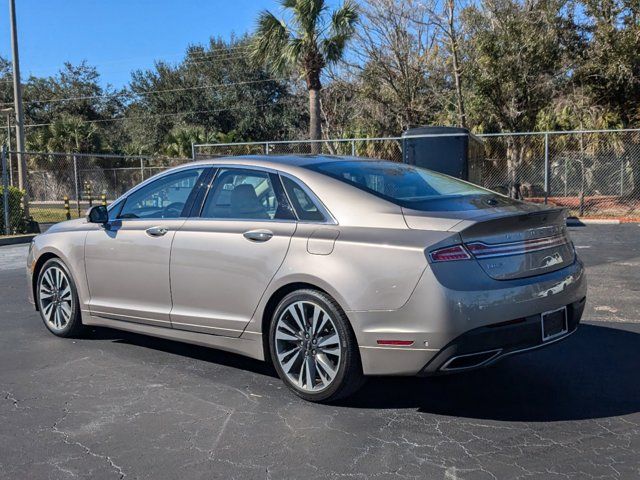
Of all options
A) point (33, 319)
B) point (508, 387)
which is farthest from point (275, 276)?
point (33, 319)

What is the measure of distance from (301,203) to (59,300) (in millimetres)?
2812

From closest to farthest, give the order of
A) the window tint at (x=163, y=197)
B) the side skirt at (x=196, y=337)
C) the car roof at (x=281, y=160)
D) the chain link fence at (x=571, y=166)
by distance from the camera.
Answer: the side skirt at (x=196, y=337) → the car roof at (x=281, y=160) → the window tint at (x=163, y=197) → the chain link fence at (x=571, y=166)

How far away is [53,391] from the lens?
14.6 ft

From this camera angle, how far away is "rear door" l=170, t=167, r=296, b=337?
14.0 ft

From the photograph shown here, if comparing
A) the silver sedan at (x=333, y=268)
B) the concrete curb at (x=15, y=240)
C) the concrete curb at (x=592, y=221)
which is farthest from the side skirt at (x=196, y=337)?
the concrete curb at (x=592, y=221)

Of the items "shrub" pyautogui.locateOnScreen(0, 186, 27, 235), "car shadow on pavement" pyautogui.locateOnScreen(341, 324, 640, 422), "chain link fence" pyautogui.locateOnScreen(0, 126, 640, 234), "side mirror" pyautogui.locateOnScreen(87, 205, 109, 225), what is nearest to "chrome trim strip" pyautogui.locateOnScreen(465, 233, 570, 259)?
"car shadow on pavement" pyautogui.locateOnScreen(341, 324, 640, 422)

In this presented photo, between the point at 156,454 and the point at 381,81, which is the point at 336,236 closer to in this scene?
the point at 156,454

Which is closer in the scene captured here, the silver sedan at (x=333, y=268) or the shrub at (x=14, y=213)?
the silver sedan at (x=333, y=268)

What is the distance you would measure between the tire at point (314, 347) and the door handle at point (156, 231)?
1256mm

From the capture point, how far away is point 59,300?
5.82 metres

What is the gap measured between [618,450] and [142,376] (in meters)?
3.20

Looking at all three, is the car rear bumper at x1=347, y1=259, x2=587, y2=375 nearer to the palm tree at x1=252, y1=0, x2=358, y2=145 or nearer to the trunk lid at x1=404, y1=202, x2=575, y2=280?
the trunk lid at x1=404, y1=202, x2=575, y2=280

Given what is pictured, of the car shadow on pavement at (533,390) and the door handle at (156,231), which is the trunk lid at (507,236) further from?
the door handle at (156,231)

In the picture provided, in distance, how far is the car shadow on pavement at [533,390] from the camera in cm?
393
